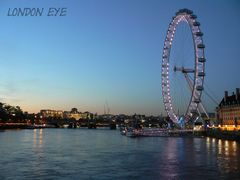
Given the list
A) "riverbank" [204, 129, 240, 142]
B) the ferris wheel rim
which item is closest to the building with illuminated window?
"riverbank" [204, 129, 240, 142]

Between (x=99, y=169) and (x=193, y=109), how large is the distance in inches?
1480

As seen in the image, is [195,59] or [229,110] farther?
[229,110]

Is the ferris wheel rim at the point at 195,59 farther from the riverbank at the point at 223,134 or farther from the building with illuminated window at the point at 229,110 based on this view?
the building with illuminated window at the point at 229,110

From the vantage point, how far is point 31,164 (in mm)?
30109

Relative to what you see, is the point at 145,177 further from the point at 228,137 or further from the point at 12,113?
the point at 12,113

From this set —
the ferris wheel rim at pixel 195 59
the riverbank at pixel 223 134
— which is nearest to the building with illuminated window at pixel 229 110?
the riverbank at pixel 223 134

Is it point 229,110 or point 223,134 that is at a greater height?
point 229,110

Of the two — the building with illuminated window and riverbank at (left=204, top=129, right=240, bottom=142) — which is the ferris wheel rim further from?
the building with illuminated window

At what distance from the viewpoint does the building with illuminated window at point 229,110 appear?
8519 centimetres

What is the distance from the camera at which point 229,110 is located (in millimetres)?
89500

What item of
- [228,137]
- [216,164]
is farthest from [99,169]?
[228,137]

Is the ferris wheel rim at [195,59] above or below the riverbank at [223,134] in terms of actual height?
above

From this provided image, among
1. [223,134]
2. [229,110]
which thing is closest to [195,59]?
[223,134]

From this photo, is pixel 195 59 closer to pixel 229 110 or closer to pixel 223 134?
pixel 223 134
